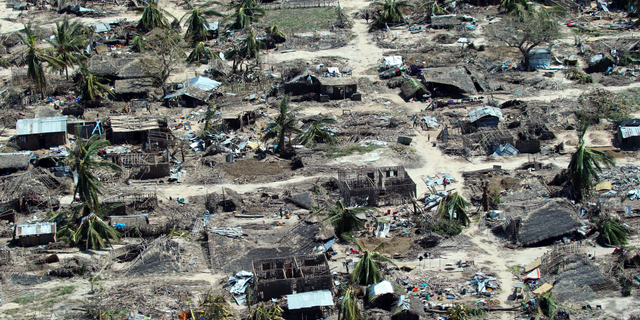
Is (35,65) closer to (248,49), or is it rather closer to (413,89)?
(248,49)

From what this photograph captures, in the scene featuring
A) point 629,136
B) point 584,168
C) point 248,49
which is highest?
point 584,168

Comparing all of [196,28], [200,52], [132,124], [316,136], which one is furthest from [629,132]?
[196,28]

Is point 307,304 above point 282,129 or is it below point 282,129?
below

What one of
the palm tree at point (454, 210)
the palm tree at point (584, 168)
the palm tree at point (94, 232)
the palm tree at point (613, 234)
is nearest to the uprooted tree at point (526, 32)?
the palm tree at point (584, 168)

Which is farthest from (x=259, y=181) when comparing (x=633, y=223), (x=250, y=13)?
(x=250, y=13)

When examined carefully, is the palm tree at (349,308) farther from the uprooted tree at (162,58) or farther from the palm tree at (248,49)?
the palm tree at (248,49)

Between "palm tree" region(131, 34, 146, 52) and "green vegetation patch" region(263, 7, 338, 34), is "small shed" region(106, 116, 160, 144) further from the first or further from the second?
"green vegetation patch" region(263, 7, 338, 34)

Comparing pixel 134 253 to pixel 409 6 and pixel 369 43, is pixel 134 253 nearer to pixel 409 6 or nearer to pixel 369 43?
pixel 369 43
